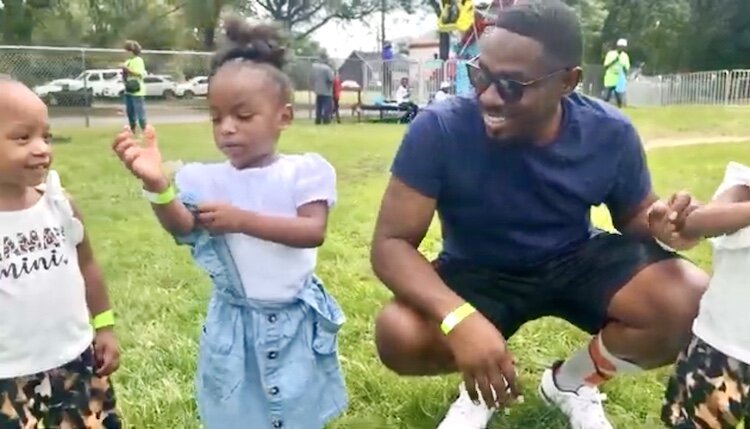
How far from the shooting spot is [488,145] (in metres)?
2.48

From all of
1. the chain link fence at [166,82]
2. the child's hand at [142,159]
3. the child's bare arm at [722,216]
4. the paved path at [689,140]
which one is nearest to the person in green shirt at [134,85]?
the chain link fence at [166,82]

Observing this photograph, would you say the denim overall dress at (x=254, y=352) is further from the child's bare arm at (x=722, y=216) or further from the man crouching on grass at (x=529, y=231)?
the child's bare arm at (x=722, y=216)

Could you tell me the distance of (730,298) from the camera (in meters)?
2.05

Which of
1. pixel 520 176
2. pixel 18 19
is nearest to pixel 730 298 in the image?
pixel 520 176

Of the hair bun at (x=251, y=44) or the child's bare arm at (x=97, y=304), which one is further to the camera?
the hair bun at (x=251, y=44)

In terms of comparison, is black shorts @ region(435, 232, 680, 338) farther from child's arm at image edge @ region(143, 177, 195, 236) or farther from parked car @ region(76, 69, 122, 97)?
parked car @ region(76, 69, 122, 97)

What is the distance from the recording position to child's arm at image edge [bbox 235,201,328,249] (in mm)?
2061

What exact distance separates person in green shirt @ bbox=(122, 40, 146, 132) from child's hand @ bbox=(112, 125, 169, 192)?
423 inches

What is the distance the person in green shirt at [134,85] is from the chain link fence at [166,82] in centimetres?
80

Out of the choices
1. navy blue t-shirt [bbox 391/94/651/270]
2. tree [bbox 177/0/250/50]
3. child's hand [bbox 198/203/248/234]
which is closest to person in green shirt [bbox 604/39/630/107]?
tree [bbox 177/0/250/50]

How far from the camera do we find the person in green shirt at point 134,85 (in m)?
12.6

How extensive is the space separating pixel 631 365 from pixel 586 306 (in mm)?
206

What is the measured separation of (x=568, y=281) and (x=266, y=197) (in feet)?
3.06

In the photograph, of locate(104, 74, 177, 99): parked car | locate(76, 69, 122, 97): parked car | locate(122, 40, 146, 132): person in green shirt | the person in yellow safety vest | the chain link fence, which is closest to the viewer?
the person in yellow safety vest
